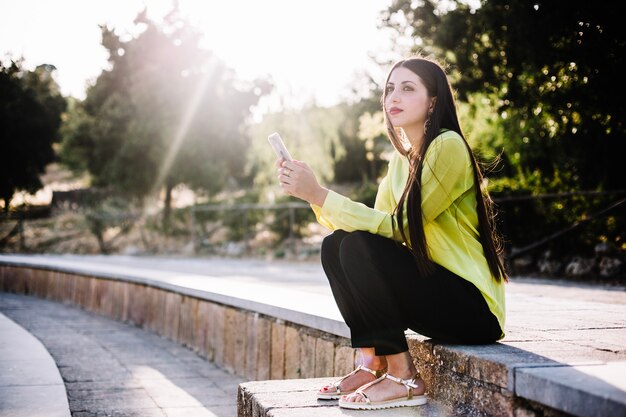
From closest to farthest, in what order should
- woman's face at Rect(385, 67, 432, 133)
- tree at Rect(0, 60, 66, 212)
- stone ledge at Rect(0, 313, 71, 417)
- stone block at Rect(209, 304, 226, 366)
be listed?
1. woman's face at Rect(385, 67, 432, 133)
2. stone ledge at Rect(0, 313, 71, 417)
3. stone block at Rect(209, 304, 226, 366)
4. tree at Rect(0, 60, 66, 212)

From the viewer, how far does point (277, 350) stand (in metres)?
4.17

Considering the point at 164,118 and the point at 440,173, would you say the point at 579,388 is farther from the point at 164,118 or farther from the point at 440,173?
the point at 164,118

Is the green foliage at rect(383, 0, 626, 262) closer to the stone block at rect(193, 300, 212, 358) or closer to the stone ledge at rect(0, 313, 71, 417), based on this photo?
the stone block at rect(193, 300, 212, 358)

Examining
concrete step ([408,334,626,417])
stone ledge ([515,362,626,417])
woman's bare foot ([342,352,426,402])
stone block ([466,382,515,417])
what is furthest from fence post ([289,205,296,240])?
stone ledge ([515,362,626,417])

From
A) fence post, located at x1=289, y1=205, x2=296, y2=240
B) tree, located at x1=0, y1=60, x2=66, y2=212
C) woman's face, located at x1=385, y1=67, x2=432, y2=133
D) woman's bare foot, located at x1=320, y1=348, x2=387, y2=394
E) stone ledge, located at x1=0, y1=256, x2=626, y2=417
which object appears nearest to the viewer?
stone ledge, located at x1=0, y1=256, x2=626, y2=417

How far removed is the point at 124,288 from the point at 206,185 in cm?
1583

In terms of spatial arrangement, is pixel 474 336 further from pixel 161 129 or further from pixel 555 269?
pixel 161 129

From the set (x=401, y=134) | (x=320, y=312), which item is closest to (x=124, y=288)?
(x=320, y=312)

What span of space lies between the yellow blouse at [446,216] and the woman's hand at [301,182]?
40 mm

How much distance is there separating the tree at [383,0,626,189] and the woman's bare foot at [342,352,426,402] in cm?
642

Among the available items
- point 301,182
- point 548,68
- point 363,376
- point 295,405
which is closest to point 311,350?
point 363,376

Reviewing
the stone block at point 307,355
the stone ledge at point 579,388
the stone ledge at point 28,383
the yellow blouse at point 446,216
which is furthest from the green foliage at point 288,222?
the stone ledge at point 579,388

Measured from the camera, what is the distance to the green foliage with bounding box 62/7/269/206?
75.0 ft

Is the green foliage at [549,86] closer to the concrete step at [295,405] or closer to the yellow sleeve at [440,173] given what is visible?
the yellow sleeve at [440,173]
